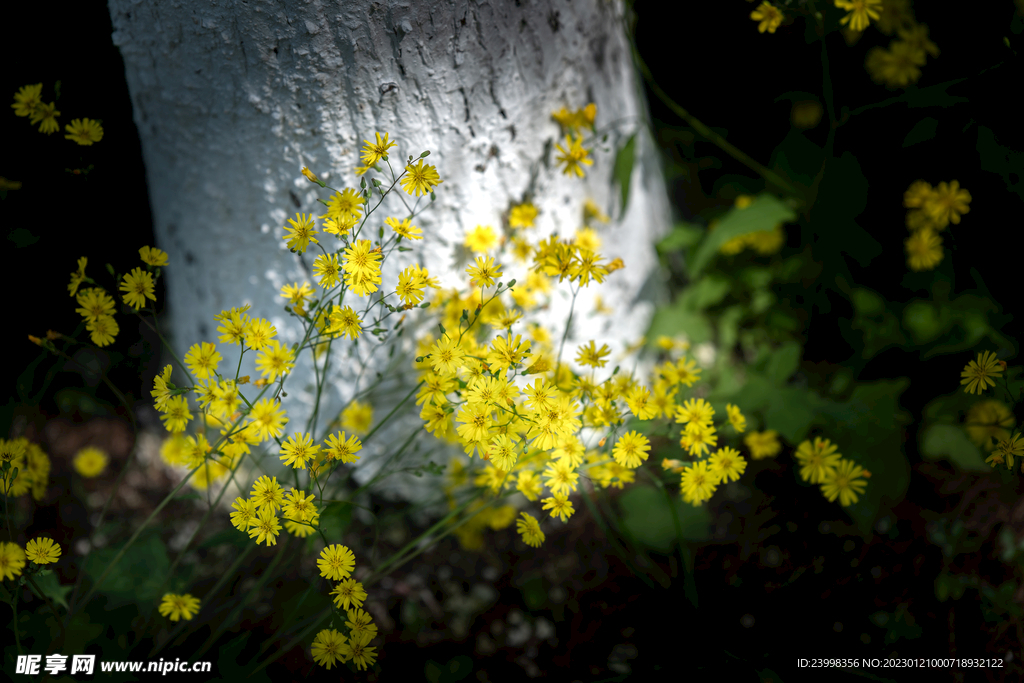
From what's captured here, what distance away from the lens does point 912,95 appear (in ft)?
5.16

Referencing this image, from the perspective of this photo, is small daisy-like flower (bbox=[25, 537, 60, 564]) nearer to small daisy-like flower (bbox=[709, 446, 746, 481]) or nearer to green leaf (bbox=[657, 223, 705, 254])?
small daisy-like flower (bbox=[709, 446, 746, 481])

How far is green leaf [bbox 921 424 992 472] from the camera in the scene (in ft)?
5.33

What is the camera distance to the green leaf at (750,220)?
1.75 meters

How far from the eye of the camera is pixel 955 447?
1.65 m

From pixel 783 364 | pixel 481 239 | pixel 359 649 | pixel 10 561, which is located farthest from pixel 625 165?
pixel 10 561

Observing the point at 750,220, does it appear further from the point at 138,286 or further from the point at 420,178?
the point at 138,286

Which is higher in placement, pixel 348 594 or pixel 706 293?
pixel 706 293

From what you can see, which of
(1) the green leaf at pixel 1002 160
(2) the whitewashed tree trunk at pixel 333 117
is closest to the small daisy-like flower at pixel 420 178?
(2) the whitewashed tree trunk at pixel 333 117

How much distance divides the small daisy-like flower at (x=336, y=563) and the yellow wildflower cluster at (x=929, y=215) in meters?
1.79

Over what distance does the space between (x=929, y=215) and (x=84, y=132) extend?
2.22 metres

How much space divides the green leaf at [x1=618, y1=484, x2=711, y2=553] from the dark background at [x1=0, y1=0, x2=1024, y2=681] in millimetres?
90

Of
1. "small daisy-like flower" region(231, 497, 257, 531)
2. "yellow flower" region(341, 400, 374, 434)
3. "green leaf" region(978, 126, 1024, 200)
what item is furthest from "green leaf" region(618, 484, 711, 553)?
"green leaf" region(978, 126, 1024, 200)

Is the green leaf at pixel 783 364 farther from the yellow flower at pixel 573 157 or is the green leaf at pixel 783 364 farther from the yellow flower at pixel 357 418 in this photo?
the yellow flower at pixel 357 418

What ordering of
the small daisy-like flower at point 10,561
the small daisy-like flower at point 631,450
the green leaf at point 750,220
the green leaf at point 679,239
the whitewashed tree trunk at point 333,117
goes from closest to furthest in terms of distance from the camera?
the small daisy-like flower at point 10,561 → the small daisy-like flower at point 631,450 → the whitewashed tree trunk at point 333,117 → the green leaf at point 750,220 → the green leaf at point 679,239
